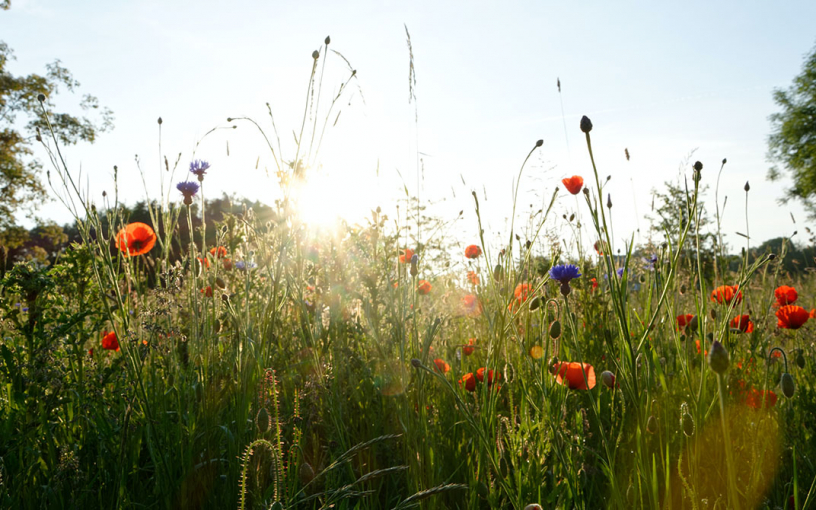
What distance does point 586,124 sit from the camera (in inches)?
32.2

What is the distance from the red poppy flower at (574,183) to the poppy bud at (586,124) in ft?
4.25

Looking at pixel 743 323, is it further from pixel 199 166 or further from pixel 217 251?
pixel 199 166

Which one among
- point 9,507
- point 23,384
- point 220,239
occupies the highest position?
point 220,239

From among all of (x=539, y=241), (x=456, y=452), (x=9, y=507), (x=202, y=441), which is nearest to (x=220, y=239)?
(x=202, y=441)

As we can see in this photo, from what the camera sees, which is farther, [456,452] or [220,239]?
[220,239]

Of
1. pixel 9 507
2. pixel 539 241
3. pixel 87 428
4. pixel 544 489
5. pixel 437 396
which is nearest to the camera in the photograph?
pixel 9 507

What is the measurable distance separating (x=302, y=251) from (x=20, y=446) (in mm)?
856

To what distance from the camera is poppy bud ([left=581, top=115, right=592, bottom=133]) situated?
81cm

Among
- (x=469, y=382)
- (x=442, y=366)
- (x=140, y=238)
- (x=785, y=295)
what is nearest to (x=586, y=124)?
(x=469, y=382)

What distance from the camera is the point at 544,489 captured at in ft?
4.23

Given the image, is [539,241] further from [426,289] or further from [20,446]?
[20,446]

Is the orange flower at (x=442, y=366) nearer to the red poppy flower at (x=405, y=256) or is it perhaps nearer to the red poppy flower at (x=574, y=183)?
the red poppy flower at (x=405, y=256)

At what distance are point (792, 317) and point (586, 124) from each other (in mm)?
2032

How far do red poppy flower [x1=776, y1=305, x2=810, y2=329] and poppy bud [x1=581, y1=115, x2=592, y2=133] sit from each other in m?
1.97
